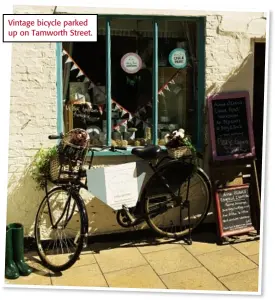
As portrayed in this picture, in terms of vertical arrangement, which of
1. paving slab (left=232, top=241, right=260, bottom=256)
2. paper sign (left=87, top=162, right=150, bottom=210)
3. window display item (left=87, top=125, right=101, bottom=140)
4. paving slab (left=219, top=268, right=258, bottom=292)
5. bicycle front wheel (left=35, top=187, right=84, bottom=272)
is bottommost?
paving slab (left=219, top=268, right=258, bottom=292)

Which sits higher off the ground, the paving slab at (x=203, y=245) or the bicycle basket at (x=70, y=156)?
the bicycle basket at (x=70, y=156)

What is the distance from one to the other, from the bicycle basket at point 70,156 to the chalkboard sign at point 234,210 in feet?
5.69

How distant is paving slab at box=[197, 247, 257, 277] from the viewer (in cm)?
505

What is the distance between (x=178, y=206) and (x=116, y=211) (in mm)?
798

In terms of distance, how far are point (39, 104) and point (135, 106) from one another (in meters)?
1.16

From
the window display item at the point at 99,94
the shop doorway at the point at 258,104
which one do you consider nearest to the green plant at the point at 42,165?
the window display item at the point at 99,94

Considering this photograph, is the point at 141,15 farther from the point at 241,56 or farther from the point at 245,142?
the point at 245,142

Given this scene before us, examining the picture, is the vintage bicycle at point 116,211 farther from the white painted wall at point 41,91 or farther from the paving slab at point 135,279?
the paving slab at point 135,279

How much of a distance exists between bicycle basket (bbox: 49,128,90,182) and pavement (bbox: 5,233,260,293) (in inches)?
38.4

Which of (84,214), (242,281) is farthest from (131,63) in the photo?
(242,281)

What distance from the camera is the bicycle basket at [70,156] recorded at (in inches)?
195

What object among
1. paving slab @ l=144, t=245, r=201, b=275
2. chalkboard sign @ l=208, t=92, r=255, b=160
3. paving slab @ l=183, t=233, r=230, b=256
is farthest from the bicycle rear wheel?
chalkboard sign @ l=208, t=92, r=255, b=160

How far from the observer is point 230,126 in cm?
576

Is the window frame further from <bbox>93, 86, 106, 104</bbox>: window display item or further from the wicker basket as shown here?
the wicker basket
